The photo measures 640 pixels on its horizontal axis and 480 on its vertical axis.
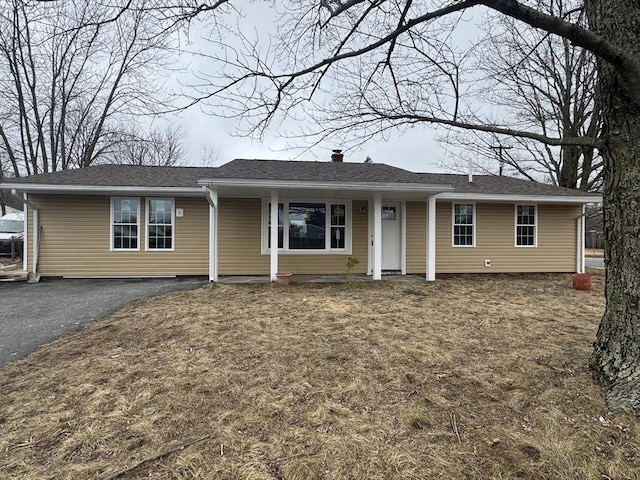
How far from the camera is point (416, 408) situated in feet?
8.59

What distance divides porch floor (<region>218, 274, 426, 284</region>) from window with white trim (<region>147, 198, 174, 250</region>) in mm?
1836

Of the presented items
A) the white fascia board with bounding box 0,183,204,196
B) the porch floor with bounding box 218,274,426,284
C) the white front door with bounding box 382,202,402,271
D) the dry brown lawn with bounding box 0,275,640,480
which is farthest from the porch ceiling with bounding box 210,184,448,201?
the dry brown lawn with bounding box 0,275,640,480

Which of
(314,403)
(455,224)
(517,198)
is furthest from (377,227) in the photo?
(314,403)

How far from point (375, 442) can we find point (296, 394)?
0.84m

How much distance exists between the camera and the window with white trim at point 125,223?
30.4 ft

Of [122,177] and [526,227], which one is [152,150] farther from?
[526,227]

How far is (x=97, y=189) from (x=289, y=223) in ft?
16.0

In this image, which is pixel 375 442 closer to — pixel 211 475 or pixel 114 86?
pixel 211 475

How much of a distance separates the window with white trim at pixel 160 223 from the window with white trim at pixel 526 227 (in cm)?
1022

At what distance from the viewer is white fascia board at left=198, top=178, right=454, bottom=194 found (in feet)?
25.1

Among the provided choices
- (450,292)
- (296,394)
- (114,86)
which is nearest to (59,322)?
(296,394)

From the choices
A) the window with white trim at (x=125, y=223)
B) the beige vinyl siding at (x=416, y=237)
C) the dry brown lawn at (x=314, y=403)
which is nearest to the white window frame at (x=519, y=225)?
the beige vinyl siding at (x=416, y=237)

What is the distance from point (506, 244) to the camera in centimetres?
1051

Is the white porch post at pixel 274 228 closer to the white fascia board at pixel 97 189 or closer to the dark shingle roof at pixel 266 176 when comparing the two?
the dark shingle roof at pixel 266 176
